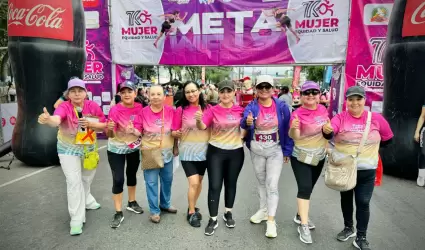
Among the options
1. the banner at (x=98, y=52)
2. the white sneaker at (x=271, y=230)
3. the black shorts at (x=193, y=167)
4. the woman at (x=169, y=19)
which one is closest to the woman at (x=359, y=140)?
the white sneaker at (x=271, y=230)

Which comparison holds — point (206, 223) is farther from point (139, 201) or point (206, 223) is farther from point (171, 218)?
point (139, 201)

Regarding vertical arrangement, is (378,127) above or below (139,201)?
above

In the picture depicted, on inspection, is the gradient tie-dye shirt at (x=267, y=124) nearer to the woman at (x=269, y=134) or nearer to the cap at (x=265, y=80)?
the woman at (x=269, y=134)

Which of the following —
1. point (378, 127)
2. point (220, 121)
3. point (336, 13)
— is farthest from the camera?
point (336, 13)

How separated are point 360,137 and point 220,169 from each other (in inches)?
56.3

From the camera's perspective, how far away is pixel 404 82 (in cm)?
525

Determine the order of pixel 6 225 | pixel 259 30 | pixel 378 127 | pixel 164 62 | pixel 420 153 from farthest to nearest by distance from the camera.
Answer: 1. pixel 164 62
2. pixel 259 30
3. pixel 420 153
4. pixel 6 225
5. pixel 378 127

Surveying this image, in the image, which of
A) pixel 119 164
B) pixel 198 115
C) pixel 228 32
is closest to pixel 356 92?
pixel 198 115

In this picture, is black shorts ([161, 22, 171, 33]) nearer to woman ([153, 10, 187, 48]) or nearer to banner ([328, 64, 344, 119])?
woman ([153, 10, 187, 48])

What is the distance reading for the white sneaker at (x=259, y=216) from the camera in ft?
11.9

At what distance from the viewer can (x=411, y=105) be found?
5.26m

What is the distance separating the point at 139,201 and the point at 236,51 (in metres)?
5.04

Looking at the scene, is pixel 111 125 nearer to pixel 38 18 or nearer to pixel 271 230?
pixel 271 230

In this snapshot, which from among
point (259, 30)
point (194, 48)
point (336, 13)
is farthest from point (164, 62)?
point (336, 13)
